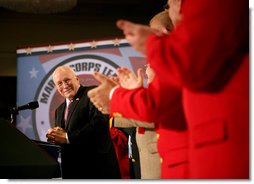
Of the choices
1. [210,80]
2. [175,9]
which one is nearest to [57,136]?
[175,9]

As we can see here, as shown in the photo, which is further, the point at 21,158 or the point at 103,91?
the point at 21,158

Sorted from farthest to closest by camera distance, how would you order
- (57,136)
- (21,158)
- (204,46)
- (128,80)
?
(57,136) → (21,158) → (128,80) → (204,46)

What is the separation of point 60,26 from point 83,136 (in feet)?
1.30

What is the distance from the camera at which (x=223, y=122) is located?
0.93 meters

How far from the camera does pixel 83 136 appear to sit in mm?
1513

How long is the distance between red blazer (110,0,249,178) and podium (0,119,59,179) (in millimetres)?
311

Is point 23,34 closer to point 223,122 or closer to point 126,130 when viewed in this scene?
point 126,130

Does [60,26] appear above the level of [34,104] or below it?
above

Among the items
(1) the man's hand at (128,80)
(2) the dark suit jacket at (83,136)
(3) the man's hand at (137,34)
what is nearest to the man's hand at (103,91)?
(1) the man's hand at (128,80)

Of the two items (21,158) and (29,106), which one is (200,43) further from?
(29,106)

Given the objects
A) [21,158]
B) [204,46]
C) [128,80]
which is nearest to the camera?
[204,46]

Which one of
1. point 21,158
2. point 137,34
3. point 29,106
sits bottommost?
point 21,158

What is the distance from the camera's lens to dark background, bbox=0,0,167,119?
1.48m

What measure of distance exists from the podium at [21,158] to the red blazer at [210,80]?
0.31m
